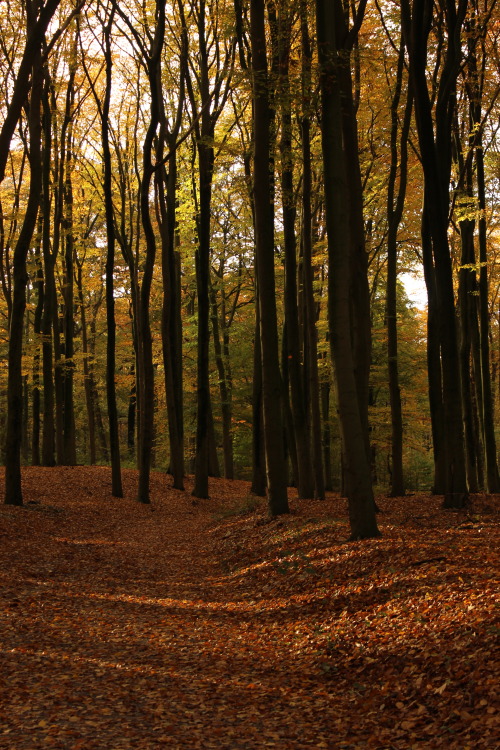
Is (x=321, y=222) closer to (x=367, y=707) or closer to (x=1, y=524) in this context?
(x=1, y=524)

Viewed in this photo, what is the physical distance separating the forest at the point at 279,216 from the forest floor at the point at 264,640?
1478 mm

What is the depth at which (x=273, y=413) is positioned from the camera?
1295 cm

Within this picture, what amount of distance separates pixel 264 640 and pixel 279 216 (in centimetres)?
1992

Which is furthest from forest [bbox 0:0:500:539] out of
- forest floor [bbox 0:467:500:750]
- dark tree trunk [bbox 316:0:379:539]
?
forest floor [bbox 0:467:500:750]

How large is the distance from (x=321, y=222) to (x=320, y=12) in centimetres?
1322

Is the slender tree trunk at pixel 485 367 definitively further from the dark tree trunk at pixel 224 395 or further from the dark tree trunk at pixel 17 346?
the dark tree trunk at pixel 224 395

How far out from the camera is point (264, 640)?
6.91m

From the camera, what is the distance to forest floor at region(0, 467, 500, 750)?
180 inches

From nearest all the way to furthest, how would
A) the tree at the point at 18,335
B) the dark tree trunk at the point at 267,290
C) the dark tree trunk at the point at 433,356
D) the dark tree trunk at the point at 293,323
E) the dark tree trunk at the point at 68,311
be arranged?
the dark tree trunk at the point at 267,290 < the tree at the point at 18,335 < the dark tree trunk at the point at 293,323 < the dark tree trunk at the point at 433,356 < the dark tree trunk at the point at 68,311

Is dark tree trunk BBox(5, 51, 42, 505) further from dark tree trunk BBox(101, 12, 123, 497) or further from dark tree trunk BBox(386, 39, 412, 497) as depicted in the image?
dark tree trunk BBox(386, 39, 412, 497)

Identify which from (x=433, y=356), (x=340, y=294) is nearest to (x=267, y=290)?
(x=340, y=294)

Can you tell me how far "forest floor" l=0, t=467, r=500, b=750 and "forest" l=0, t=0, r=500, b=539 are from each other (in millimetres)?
1478

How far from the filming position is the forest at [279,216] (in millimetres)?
11539

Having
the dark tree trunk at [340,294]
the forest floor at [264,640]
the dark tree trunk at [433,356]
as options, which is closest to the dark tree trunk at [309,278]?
the dark tree trunk at [433,356]
